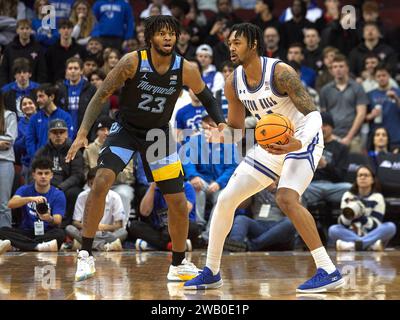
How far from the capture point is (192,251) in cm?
1042


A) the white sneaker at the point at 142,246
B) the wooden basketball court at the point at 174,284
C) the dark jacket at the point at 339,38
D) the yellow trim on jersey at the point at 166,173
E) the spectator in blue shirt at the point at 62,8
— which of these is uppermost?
the spectator in blue shirt at the point at 62,8

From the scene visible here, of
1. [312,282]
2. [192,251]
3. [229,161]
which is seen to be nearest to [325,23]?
[229,161]

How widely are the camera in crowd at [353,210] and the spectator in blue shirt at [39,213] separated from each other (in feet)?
11.1

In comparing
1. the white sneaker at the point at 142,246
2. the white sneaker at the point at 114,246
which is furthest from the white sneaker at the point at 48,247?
the white sneaker at the point at 142,246

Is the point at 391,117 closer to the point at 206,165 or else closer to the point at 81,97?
the point at 206,165

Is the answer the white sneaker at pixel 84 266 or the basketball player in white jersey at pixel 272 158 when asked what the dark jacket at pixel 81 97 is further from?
the basketball player in white jersey at pixel 272 158

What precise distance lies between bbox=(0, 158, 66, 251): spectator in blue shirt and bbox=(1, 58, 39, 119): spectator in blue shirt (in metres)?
1.74

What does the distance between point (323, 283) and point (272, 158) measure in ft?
3.34

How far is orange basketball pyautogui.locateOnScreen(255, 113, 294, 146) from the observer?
6277 mm

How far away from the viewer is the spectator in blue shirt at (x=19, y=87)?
12.0m

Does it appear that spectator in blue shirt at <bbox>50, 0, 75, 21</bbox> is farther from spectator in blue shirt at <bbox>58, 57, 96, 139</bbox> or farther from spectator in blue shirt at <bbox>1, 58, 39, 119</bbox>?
spectator in blue shirt at <bbox>58, 57, 96, 139</bbox>

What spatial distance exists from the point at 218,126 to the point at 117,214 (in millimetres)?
3641
